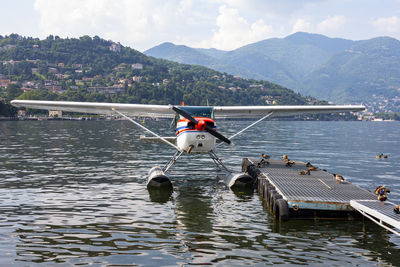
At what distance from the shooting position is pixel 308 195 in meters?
12.4

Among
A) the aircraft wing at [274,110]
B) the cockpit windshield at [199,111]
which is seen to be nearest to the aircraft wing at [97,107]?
the cockpit windshield at [199,111]

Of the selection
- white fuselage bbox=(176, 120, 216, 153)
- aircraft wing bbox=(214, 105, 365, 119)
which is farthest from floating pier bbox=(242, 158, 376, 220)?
aircraft wing bbox=(214, 105, 365, 119)

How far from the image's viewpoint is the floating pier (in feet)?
38.4

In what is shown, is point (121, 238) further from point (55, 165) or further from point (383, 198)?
point (55, 165)

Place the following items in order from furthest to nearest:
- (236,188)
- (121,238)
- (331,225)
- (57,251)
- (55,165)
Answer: (55,165) < (236,188) < (331,225) < (121,238) < (57,251)

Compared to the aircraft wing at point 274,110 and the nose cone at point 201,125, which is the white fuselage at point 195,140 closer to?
the nose cone at point 201,125

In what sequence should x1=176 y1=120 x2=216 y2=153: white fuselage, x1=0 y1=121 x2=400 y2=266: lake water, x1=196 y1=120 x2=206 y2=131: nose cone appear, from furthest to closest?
x1=176 y1=120 x2=216 y2=153: white fuselage, x1=196 y1=120 x2=206 y2=131: nose cone, x1=0 y1=121 x2=400 y2=266: lake water

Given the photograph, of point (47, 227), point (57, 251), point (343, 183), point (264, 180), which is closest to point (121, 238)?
point (57, 251)

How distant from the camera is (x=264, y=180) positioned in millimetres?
15672

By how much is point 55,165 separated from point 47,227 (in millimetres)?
13792

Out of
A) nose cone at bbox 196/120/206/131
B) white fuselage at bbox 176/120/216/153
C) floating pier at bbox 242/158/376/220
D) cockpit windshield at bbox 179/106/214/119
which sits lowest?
floating pier at bbox 242/158/376/220

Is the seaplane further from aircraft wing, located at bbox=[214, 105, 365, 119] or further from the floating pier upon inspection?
the floating pier

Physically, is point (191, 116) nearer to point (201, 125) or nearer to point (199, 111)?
point (199, 111)

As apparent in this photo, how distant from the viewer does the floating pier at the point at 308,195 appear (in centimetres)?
1172
